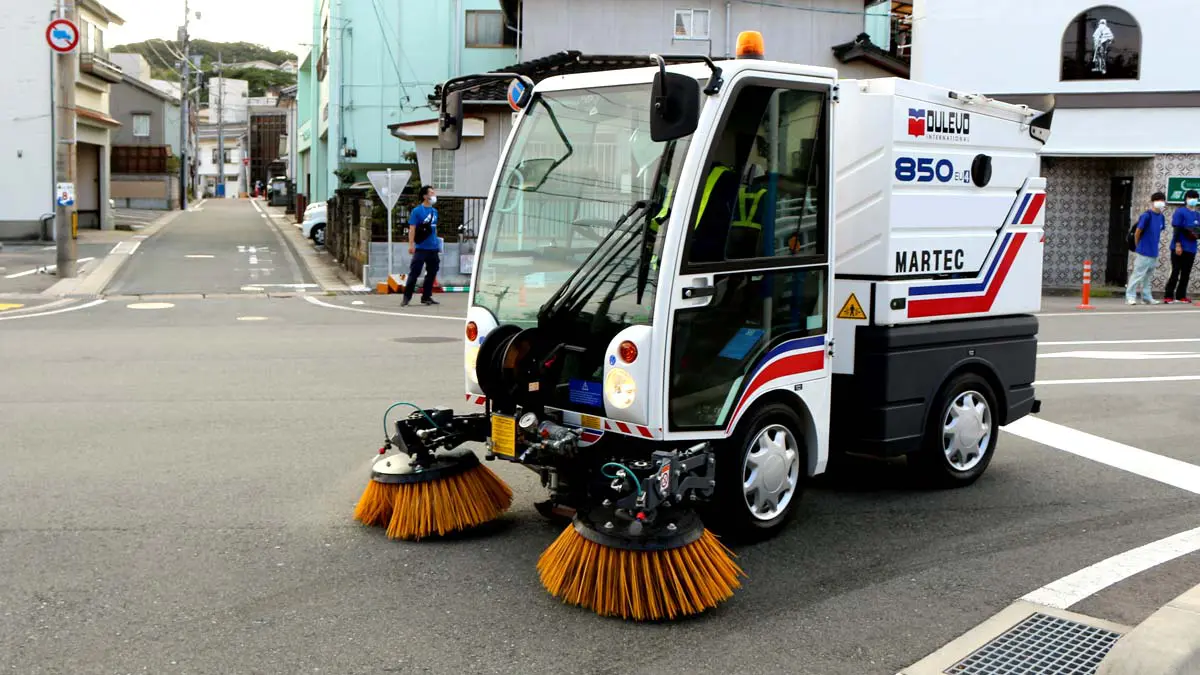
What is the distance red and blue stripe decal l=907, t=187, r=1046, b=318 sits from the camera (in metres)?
6.93

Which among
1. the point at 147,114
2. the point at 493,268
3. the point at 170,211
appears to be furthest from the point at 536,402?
the point at 147,114

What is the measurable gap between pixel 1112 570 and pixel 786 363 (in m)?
1.92

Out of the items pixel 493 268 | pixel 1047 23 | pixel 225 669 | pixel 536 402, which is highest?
pixel 1047 23

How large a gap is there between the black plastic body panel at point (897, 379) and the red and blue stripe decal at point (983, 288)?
9cm

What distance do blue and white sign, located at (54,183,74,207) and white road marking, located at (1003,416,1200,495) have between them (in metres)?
19.1

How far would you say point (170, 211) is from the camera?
56.4m

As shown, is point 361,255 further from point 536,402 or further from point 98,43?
point 98,43

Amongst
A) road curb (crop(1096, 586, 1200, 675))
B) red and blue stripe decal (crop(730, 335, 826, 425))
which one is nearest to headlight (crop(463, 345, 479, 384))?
red and blue stripe decal (crop(730, 335, 826, 425))

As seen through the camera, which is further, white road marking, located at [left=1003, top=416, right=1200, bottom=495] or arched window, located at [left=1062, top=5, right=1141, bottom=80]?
arched window, located at [left=1062, top=5, right=1141, bottom=80]

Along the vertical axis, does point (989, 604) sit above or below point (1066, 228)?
below

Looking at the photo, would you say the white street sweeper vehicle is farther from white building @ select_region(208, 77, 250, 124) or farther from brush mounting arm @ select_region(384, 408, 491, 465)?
white building @ select_region(208, 77, 250, 124)

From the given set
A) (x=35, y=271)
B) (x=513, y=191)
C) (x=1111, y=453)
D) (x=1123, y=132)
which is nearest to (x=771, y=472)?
(x=513, y=191)

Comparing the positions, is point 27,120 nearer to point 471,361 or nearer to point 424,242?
point 424,242

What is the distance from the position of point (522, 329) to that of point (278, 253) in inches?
1094
